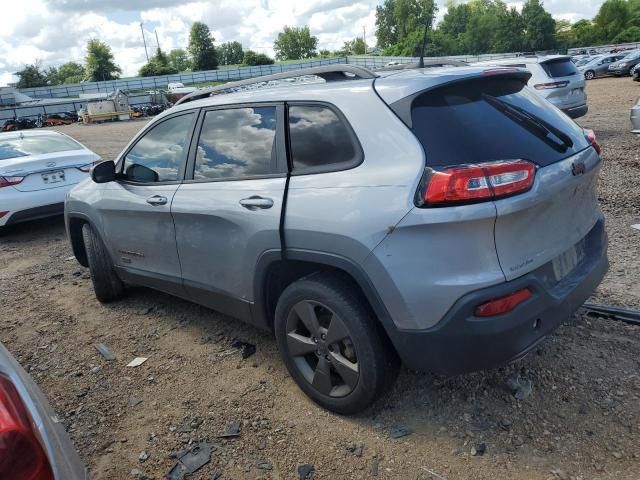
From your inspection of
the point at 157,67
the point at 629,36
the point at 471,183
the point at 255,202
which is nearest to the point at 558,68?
the point at 255,202

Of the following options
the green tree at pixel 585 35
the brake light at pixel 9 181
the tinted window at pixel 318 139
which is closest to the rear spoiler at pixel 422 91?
the tinted window at pixel 318 139

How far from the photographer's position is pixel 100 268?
4.60 m

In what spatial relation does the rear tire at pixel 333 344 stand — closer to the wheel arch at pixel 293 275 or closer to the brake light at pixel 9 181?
the wheel arch at pixel 293 275

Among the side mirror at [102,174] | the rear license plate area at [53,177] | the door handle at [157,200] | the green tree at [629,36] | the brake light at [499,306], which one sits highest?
the green tree at [629,36]

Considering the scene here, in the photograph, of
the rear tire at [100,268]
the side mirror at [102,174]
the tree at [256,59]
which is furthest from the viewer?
the tree at [256,59]

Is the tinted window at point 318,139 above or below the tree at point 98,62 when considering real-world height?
below

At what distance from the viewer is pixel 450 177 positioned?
2254mm

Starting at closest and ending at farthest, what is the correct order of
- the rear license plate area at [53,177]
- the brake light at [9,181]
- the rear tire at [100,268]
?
the rear tire at [100,268], the brake light at [9,181], the rear license plate area at [53,177]

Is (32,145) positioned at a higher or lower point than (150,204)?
higher

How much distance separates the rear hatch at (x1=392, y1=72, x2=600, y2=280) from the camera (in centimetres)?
234

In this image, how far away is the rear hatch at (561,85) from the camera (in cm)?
1130

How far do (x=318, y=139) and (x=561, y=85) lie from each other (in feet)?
34.0

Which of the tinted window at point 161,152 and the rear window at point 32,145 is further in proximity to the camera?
the rear window at point 32,145

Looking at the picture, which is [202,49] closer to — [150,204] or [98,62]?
[98,62]
